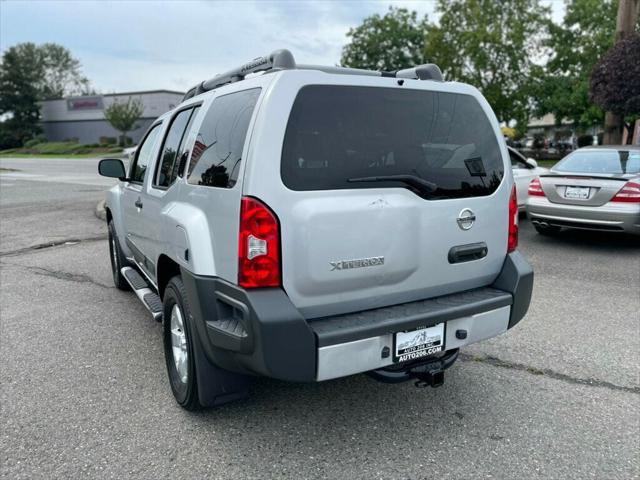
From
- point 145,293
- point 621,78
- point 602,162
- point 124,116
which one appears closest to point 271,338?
point 145,293

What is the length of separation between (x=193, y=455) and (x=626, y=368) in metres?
2.98

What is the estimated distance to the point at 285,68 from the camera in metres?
2.70

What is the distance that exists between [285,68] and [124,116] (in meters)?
59.2

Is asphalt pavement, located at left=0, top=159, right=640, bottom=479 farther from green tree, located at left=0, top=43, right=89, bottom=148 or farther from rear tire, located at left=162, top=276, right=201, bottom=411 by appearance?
green tree, located at left=0, top=43, right=89, bottom=148

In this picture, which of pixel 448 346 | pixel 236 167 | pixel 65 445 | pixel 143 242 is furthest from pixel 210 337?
pixel 143 242

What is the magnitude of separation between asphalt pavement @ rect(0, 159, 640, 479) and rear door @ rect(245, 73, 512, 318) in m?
0.77

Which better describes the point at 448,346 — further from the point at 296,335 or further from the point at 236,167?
the point at 236,167

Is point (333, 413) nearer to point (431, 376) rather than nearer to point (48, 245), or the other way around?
point (431, 376)

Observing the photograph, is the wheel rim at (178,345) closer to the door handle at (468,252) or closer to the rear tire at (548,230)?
the door handle at (468,252)

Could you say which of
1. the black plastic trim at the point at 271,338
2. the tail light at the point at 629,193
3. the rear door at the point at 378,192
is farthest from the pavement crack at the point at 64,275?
the tail light at the point at 629,193

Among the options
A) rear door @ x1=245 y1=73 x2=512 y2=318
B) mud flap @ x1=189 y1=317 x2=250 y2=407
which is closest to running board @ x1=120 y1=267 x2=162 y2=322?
mud flap @ x1=189 y1=317 x2=250 y2=407

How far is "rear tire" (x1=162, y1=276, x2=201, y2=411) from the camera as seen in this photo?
2922mm

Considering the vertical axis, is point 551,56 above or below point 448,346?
above

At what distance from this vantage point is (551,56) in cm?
2870
